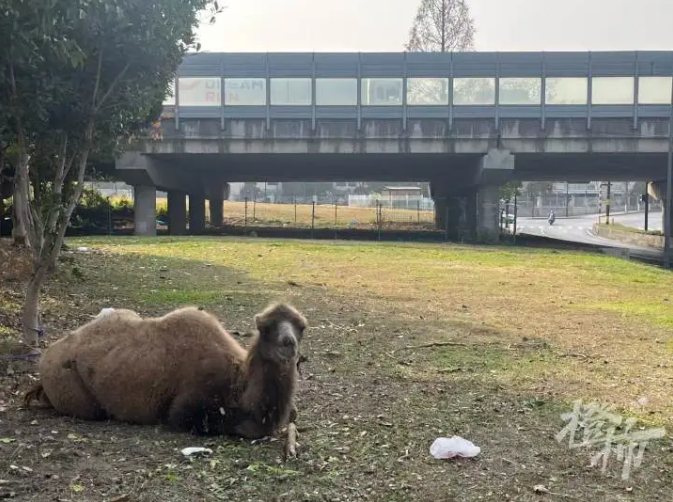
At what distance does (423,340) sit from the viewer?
9.12 metres

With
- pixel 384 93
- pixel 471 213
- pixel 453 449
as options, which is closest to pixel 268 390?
pixel 453 449

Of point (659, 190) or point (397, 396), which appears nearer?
point (397, 396)

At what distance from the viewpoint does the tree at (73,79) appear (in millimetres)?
6070

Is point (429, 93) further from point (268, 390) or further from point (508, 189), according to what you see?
point (268, 390)

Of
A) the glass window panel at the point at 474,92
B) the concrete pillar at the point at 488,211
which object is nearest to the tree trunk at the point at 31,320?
the concrete pillar at the point at 488,211

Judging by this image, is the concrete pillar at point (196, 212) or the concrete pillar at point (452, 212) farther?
the concrete pillar at point (196, 212)

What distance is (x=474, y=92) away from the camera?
35562 mm

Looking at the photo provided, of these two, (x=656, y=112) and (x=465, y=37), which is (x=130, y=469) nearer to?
(x=656, y=112)

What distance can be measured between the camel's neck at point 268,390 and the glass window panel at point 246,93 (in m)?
32.4

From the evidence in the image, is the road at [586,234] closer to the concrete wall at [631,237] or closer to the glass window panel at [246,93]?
the concrete wall at [631,237]

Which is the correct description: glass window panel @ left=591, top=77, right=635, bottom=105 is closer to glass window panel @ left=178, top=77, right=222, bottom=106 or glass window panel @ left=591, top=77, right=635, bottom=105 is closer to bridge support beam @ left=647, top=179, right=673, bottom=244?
bridge support beam @ left=647, top=179, right=673, bottom=244

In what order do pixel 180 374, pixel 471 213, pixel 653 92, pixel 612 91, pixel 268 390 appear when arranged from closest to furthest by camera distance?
pixel 268 390
pixel 180 374
pixel 653 92
pixel 612 91
pixel 471 213

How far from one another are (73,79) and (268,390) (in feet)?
13.8

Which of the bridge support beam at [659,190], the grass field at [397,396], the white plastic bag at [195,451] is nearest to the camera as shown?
the grass field at [397,396]
